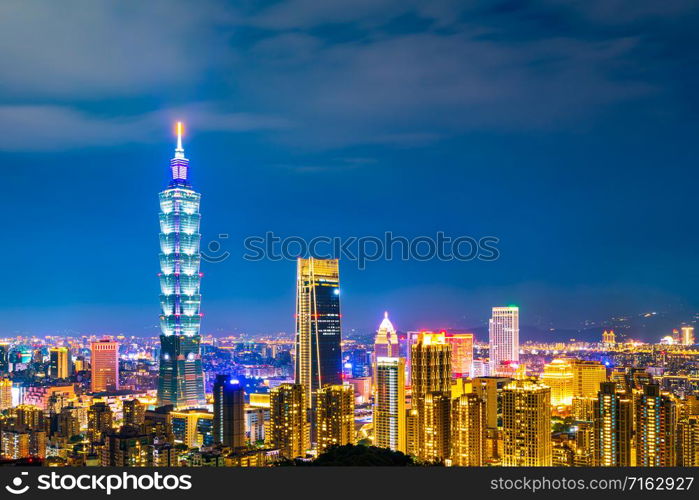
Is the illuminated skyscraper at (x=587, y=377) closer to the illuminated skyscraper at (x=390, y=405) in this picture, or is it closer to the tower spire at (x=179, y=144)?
the illuminated skyscraper at (x=390, y=405)

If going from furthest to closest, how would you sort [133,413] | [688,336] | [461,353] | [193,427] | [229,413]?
1. [461,353]
2. [688,336]
3. [193,427]
4. [133,413]
5. [229,413]

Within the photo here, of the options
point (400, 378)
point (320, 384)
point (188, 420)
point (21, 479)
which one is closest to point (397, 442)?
point (400, 378)

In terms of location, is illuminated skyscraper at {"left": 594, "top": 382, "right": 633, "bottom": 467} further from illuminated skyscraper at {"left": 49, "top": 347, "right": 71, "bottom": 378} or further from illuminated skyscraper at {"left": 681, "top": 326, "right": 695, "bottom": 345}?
illuminated skyscraper at {"left": 49, "top": 347, "right": 71, "bottom": 378}

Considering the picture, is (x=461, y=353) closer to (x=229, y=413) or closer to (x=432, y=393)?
(x=432, y=393)

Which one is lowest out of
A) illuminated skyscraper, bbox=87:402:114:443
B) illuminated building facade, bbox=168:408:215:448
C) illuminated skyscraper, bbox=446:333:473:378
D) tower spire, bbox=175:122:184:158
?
illuminated building facade, bbox=168:408:215:448

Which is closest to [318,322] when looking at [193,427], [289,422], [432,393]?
[193,427]

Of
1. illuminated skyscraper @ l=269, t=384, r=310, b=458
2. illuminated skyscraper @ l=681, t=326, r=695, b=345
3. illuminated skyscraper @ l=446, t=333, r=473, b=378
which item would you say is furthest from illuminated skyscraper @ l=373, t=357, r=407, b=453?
illuminated skyscraper @ l=681, t=326, r=695, b=345
